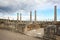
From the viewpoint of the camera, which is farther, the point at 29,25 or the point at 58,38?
the point at 29,25

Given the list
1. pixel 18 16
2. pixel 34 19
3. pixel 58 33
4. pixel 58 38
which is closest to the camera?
pixel 58 38

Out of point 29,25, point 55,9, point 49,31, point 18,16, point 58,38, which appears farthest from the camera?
point 18,16

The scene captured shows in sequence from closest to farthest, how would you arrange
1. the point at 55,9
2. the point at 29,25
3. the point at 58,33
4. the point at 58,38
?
the point at 58,38 < the point at 58,33 < the point at 55,9 < the point at 29,25

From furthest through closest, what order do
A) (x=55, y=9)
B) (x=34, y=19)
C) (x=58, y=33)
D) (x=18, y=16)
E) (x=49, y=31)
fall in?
(x=18, y=16)
(x=34, y=19)
(x=55, y=9)
(x=49, y=31)
(x=58, y=33)

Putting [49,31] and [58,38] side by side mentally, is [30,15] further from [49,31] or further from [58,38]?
[58,38]

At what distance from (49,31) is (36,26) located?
17581mm

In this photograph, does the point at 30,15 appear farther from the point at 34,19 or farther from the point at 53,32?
the point at 53,32

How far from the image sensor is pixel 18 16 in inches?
1853

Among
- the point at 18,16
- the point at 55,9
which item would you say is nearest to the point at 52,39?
the point at 55,9

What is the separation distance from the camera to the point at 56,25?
1880 centimetres

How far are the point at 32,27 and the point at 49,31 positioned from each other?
17.1m

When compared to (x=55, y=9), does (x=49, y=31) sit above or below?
below

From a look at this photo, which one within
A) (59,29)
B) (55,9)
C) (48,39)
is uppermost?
(55,9)

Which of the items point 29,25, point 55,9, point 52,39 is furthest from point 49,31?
point 29,25
